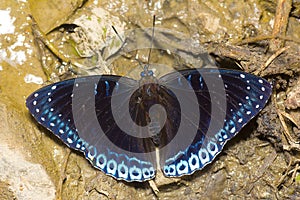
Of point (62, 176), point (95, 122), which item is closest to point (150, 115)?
point (95, 122)

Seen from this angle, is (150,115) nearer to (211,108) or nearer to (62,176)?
(211,108)

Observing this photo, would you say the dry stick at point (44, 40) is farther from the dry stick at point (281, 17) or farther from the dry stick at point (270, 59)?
the dry stick at point (281, 17)

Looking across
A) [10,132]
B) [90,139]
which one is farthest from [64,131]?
[10,132]

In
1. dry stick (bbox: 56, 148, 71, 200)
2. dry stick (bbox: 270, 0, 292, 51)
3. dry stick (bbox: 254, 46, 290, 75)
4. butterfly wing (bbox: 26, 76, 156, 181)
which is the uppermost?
dry stick (bbox: 270, 0, 292, 51)

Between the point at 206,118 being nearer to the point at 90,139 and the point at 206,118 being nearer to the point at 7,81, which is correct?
the point at 90,139

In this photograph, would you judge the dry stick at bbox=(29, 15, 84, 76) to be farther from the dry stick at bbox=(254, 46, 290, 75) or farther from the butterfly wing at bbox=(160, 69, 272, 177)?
the dry stick at bbox=(254, 46, 290, 75)

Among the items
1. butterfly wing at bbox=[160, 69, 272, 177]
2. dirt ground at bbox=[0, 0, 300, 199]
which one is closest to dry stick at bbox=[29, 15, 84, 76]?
dirt ground at bbox=[0, 0, 300, 199]
